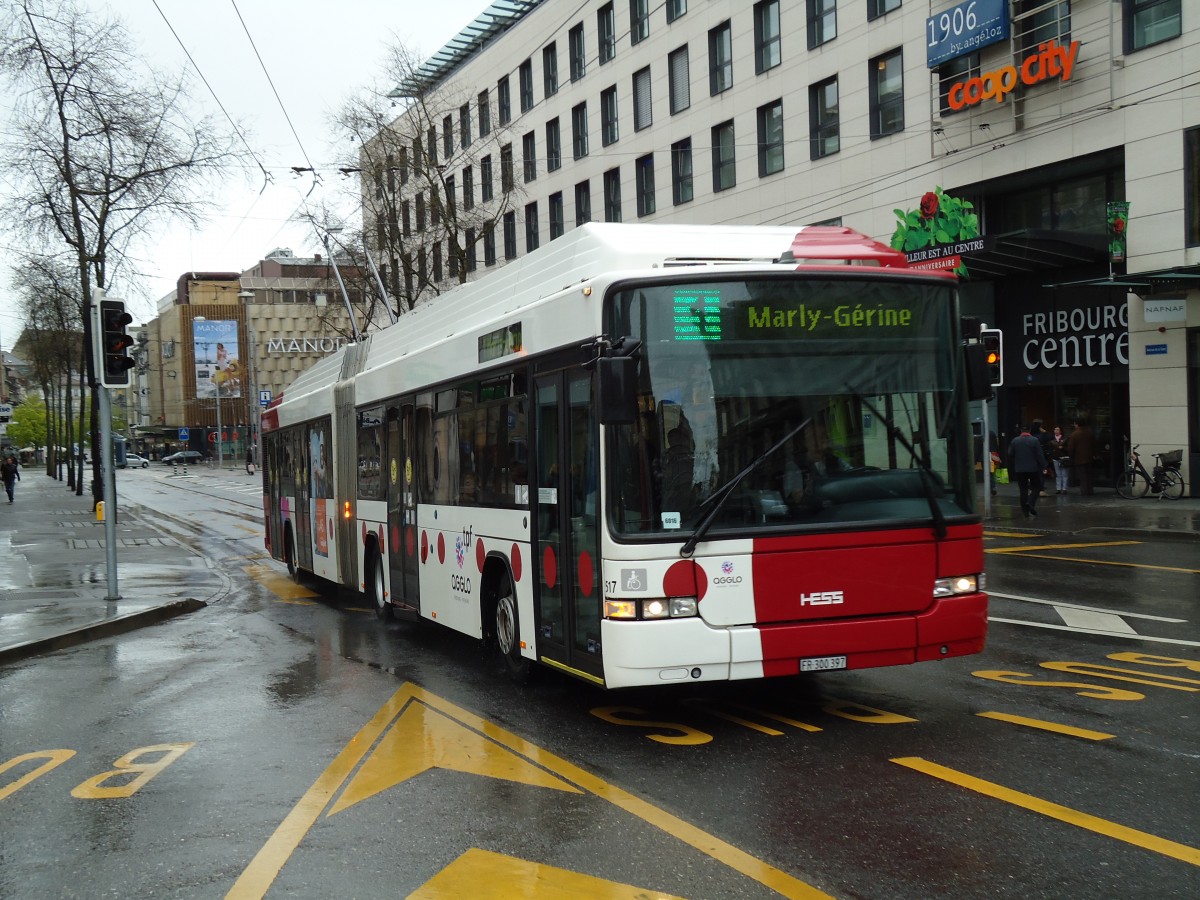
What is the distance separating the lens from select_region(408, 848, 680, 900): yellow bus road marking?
458 cm

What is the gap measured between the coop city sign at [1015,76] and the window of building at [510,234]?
87.2ft

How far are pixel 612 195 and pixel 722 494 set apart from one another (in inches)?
1527

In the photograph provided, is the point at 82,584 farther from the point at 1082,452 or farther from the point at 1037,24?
the point at 1037,24

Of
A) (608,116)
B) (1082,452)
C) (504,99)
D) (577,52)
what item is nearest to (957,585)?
(1082,452)

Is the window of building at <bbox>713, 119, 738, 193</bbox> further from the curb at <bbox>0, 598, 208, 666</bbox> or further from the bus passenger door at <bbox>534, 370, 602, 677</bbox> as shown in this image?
the bus passenger door at <bbox>534, 370, 602, 677</bbox>

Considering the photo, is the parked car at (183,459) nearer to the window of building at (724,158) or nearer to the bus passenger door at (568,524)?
the window of building at (724,158)

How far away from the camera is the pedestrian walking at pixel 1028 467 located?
74.5 ft

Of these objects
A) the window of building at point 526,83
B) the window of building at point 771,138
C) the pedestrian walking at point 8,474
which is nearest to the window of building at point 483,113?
the window of building at point 526,83

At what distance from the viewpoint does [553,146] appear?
4869 centimetres

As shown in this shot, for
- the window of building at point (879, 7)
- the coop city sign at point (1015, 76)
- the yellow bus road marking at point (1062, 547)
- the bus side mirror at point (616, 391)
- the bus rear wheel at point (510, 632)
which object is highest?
the window of building at point (879, 7)

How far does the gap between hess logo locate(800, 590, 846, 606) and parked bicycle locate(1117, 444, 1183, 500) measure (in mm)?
19427

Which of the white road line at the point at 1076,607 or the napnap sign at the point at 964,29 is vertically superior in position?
the napnap sign at the point at 964,29

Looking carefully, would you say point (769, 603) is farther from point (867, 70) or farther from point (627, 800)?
point (867, 70)

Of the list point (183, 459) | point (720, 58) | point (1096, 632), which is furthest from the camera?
point (183, 459)
